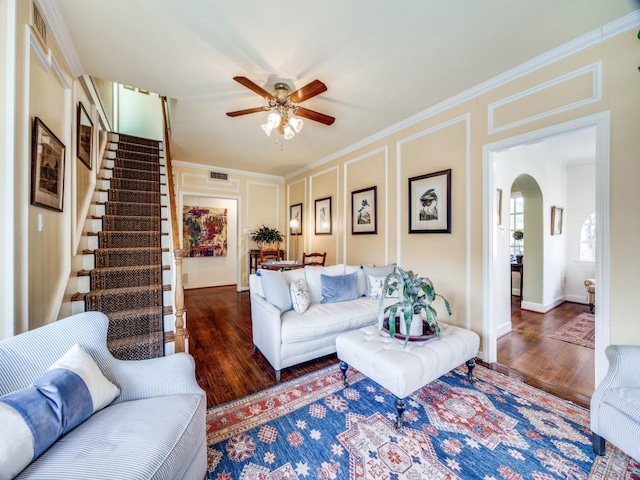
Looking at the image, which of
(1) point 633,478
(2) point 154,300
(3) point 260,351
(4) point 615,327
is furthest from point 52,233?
(4) point 615,327

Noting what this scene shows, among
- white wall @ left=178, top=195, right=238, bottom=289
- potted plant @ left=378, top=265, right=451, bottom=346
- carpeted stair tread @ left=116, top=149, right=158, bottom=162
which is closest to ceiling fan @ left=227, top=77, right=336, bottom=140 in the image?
potted plant @ left=378, top=265, right=451, bottom=346

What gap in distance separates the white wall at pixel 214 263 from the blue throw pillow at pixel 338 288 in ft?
12.9

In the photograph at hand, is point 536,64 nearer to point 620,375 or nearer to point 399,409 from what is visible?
point 620,375

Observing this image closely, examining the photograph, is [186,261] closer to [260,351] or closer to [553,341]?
[260,351]

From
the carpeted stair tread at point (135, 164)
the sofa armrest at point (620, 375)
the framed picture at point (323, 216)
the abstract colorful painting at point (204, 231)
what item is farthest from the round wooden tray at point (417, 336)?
the abstract colorful painting at point (204, 231)

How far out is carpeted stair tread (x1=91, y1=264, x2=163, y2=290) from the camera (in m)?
2.68

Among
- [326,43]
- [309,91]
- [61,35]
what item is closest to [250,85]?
[309,91]

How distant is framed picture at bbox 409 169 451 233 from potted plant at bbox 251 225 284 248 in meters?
3.50

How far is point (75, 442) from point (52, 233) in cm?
184

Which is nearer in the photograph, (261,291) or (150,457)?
(150,457)

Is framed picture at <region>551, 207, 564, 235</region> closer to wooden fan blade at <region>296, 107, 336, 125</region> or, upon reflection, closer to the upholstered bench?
the upholstered bench

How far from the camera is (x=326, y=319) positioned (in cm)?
254

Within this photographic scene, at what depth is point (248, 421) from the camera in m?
1.77

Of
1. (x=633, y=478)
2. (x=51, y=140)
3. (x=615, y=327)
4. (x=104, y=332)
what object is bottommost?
(x=633, y=478)
